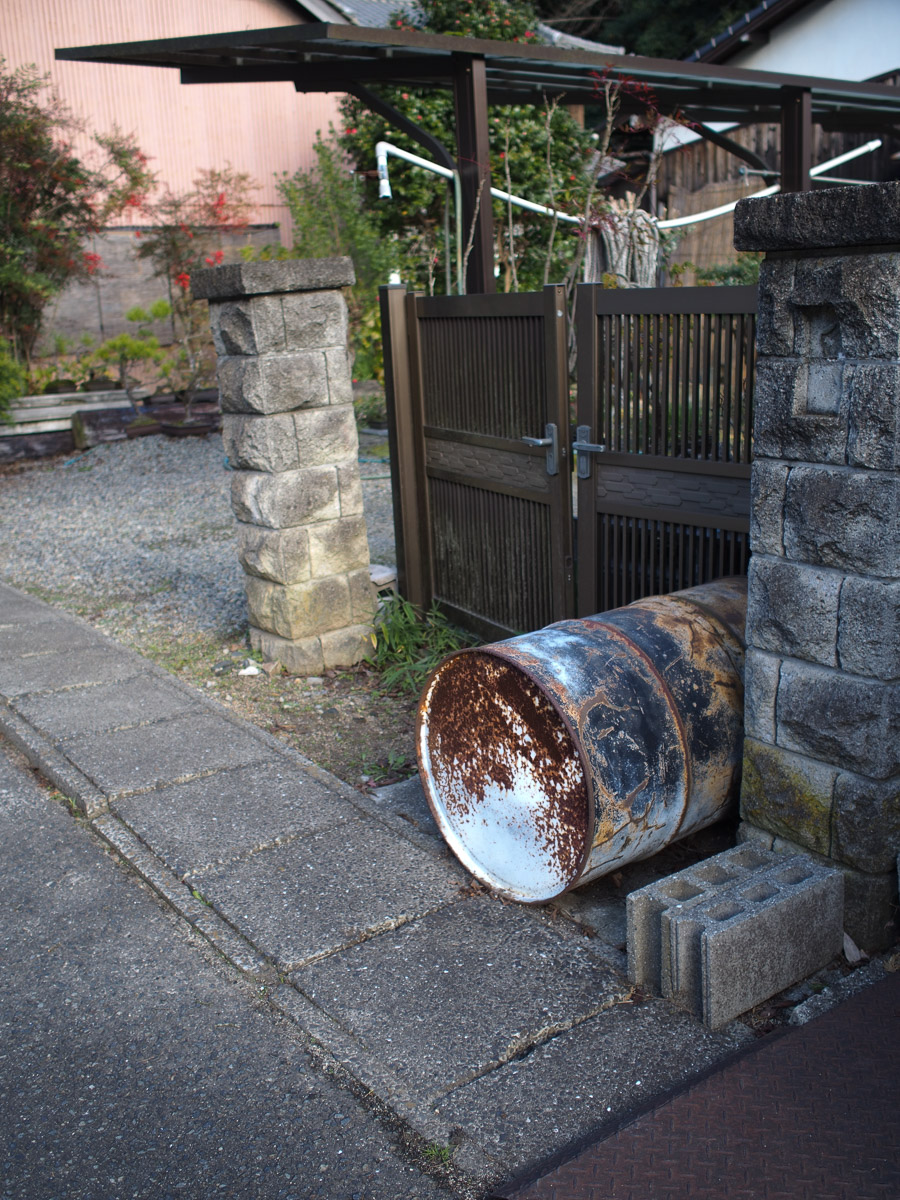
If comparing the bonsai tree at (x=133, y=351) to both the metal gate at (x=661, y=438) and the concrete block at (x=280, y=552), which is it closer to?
the concrete block at (x=280, y=552)

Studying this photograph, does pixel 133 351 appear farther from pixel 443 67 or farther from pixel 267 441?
pixel 267 441

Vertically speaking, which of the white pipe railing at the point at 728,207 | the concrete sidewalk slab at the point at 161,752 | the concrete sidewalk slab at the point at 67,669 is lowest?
the concrete sidewalk slab at the point at 161,752

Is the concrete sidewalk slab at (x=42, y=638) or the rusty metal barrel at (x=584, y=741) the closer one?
the rusty metal barrel at (x=584, y=741)

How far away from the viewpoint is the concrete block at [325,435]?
17.2 ft

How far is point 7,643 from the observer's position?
19.4 ft

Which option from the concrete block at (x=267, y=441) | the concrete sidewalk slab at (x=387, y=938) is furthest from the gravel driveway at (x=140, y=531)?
the concrete sidewalk slab at (x=387, y=938)

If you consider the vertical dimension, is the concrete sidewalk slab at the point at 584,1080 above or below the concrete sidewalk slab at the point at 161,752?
below

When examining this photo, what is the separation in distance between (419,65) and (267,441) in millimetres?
2589

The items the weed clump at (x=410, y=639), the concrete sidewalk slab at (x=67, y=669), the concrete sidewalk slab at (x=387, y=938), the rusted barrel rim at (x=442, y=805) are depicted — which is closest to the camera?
the concrete sidewalk slab at (x=387, y=938)

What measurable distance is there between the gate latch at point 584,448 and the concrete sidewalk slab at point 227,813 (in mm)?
1690

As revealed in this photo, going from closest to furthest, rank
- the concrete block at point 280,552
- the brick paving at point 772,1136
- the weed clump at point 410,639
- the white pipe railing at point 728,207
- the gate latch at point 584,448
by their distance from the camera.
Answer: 1. the brick paving at point 772,1136
2. the gate latch at point 584,448
3. the concrete block at point 280,552
4. the weed clump at point 410,639
5. the white pipe railing at point 728,207

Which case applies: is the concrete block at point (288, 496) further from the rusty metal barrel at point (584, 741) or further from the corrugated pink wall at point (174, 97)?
the corrugated pink wall at point (174, 97)

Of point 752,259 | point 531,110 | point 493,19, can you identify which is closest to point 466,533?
point 752,259

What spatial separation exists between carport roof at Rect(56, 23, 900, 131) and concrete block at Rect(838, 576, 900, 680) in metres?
4.00
